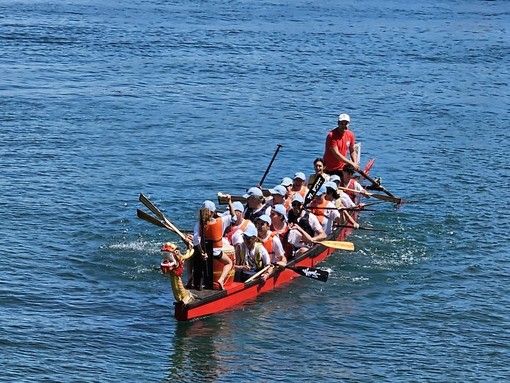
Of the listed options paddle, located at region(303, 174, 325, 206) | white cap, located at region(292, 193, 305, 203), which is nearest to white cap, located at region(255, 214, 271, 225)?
white cap, located at region(292, 193, 305, 203)

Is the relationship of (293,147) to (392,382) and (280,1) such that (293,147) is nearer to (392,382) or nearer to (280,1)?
(392,382)

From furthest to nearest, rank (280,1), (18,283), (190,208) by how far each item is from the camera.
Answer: (280,1) → (190,208) → (18,283)

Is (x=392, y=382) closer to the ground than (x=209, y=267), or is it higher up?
closer to the ground

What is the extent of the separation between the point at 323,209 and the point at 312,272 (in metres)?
2.81

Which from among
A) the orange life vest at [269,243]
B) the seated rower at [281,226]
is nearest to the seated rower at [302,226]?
the seated rower at [281,226]

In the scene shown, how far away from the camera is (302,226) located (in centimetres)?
2286

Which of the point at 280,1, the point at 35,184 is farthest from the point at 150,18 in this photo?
the point at 35,184

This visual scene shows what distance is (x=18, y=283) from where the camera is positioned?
21.8m

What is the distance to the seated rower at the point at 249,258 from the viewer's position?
2077 centimetres

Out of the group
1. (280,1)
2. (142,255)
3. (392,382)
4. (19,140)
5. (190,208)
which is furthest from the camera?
(280,1)

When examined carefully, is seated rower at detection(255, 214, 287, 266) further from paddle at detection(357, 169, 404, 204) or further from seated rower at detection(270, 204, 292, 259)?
paddle at detection(357, 169, 404, 204)

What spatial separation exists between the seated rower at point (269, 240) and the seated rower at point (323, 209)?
2.23m

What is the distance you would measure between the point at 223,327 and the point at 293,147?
47.7 ft

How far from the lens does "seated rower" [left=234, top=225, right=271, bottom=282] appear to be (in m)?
20.8
